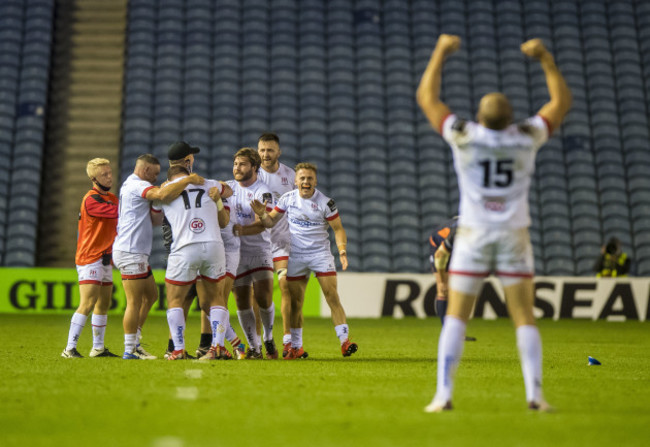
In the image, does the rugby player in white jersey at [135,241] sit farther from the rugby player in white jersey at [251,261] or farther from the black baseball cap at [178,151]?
the rugby player in white jersey at [251,261]

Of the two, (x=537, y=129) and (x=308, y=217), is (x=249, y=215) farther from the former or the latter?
(x=537, y=129)

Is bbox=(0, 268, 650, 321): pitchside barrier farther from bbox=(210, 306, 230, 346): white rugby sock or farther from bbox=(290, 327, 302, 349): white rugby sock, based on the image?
bbox=(210, 306, 230, 346): white rugby sock

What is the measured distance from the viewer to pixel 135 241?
24.7 feet

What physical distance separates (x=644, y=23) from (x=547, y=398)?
1805 centimetres

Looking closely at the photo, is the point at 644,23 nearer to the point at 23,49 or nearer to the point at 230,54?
the point at 230,54

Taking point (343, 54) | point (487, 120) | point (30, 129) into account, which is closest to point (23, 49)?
point (30, 129)

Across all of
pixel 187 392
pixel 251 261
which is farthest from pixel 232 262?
pixel 187 392

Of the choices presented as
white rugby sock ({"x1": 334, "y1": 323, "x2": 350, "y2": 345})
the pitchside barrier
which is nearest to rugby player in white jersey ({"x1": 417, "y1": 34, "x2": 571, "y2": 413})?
white rugby sock ({"x1": 334, "y1": 323, "x2": 350, "y2": 345})

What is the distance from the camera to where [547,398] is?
16.7 ft

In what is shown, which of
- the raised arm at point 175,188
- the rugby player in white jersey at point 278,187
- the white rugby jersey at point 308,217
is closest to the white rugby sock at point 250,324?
the rugby player in white jersey at point 278,187

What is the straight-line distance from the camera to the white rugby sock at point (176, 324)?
7185mm

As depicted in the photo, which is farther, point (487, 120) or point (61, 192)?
point (61, 192)

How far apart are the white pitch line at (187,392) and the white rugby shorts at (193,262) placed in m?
1.94

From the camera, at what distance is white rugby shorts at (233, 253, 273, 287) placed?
8031 mm
